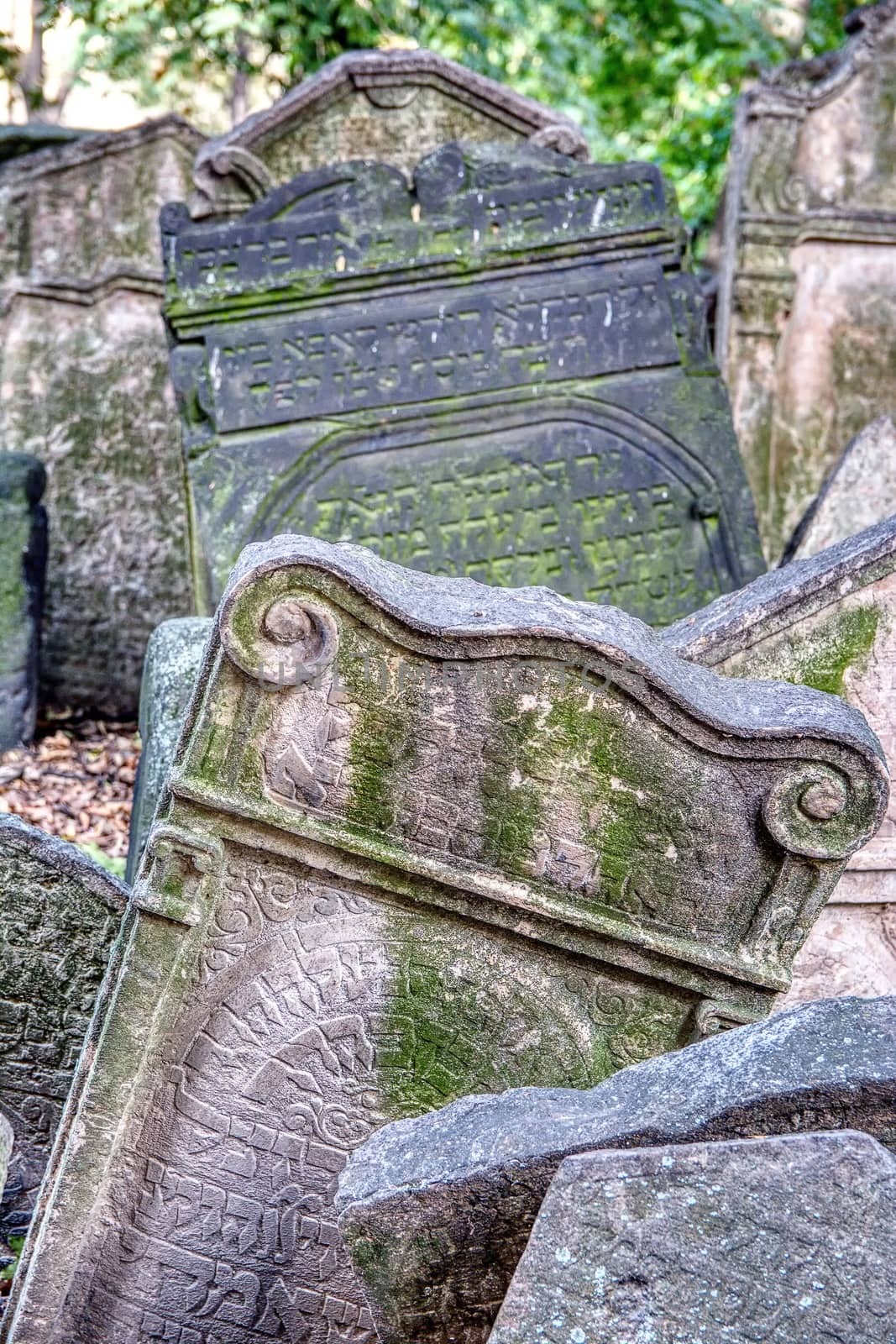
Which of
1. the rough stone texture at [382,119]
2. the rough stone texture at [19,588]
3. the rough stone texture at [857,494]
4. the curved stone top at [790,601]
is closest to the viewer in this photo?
the curved stone top at [790,601]

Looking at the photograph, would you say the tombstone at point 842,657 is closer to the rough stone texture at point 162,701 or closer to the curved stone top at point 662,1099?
the rough stone texture at point 162,701

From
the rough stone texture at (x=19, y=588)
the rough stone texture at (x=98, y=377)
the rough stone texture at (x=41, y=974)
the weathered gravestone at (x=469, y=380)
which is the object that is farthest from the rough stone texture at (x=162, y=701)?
the rough stone texture at (x=98, y=377)

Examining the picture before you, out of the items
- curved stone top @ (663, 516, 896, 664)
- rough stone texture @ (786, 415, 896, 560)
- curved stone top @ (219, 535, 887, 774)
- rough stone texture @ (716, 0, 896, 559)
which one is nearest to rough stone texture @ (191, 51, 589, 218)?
rough stone texture @ (716, 0, 896, 559)

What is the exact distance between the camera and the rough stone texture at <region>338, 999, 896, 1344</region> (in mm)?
2068

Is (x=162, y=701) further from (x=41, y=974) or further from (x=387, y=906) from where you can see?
(x=387, y=906)

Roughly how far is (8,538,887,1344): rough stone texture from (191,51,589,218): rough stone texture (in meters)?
3.86

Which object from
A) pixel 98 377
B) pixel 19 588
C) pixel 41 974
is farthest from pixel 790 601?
pixel 98 377

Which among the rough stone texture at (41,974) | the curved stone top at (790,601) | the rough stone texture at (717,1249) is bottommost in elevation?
the rough stone texture at (41,974)

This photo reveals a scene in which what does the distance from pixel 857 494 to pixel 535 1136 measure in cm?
368

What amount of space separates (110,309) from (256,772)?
17.1ft

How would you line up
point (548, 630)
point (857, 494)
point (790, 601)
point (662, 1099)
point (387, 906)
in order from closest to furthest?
point (662, 1099)
point (548, 630)
point (387, 906)
point (790, 601)
point (857, 494)

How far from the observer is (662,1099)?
2.17 metres

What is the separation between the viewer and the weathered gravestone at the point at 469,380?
18.6 feet

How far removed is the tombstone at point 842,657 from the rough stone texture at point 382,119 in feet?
10.4
